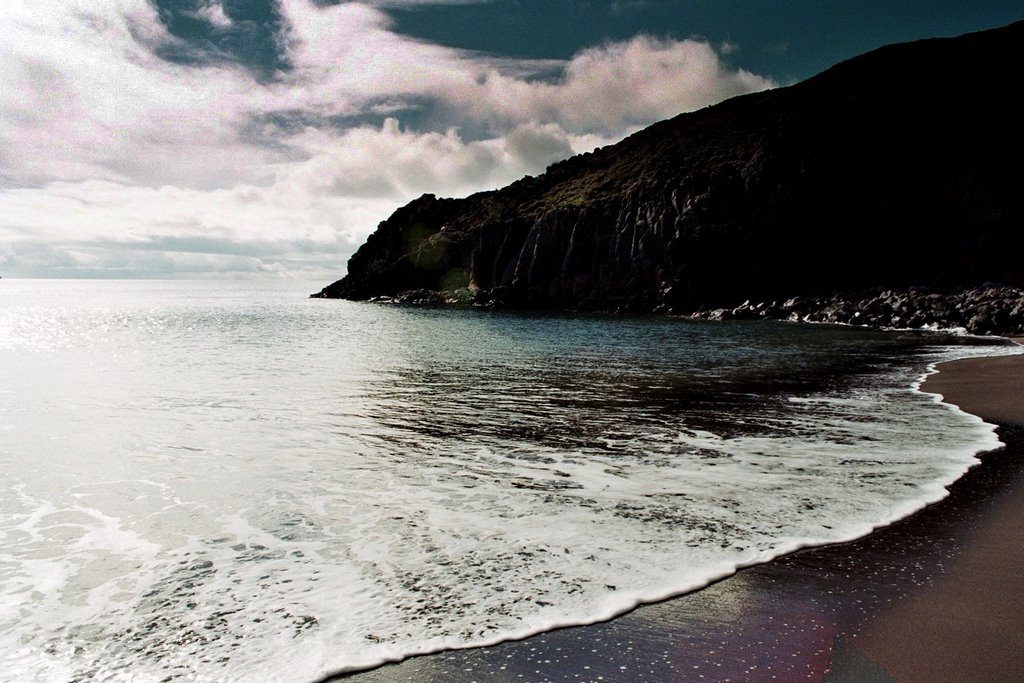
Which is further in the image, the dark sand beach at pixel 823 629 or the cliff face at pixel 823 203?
the cliff face at pixel 823 203

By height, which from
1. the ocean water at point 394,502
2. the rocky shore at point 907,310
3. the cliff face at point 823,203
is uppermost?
the cliff face at point 823,203

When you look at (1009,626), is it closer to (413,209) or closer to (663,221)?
(663,221)

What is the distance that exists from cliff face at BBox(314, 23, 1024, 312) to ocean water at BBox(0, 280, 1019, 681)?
60235mm

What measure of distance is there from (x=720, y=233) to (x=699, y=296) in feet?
28.9

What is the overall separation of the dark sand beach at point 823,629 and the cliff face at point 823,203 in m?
72.4

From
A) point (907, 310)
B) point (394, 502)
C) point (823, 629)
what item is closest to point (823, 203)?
point (907, 310)

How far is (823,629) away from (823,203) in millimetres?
83788

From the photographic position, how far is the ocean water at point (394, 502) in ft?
18.3

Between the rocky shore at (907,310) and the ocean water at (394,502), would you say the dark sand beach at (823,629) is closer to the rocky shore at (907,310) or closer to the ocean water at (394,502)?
the ocean water at (394,502)

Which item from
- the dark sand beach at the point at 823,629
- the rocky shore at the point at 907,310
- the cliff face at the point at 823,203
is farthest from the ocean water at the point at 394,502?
the cliff face at the point at 823,203

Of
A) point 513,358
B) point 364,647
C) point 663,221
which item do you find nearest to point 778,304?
point 663,221

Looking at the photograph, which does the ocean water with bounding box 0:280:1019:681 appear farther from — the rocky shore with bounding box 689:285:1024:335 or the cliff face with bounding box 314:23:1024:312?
the cliff face with bounding box 314:23:1024:312

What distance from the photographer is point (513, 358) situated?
3052 cm

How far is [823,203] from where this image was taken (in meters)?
78.4
